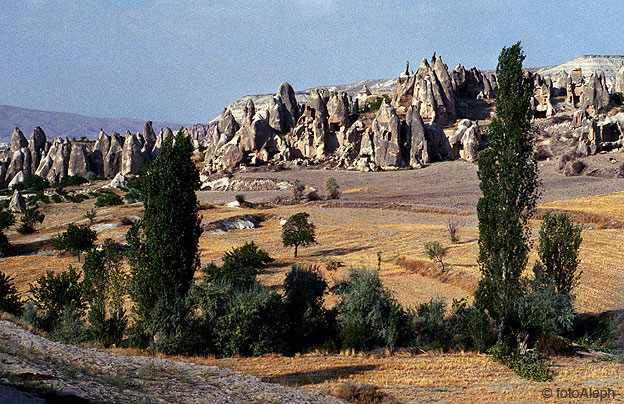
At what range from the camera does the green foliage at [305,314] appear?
1755cm

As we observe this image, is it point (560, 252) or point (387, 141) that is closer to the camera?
point (560, 252)

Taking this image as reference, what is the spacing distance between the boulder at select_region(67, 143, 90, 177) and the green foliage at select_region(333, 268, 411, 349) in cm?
9168

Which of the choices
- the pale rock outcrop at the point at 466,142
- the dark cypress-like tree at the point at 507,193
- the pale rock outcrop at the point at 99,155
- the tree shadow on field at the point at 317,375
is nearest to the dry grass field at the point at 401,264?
the tree shadow on field at the point at 317,375

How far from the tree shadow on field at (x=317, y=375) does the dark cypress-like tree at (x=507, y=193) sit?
554 cm

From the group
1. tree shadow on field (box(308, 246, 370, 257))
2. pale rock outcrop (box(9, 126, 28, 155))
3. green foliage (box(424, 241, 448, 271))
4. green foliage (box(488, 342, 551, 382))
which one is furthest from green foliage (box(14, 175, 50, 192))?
green foliage (box(488, 342, 551, 382))

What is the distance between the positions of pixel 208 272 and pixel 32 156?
8945cm

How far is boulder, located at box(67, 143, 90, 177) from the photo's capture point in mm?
97662

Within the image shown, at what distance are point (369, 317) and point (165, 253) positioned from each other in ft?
24.9

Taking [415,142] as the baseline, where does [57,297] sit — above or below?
below

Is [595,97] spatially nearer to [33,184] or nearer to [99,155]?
[99,155]

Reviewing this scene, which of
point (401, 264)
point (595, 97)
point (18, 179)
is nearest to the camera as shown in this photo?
point (401, 264)

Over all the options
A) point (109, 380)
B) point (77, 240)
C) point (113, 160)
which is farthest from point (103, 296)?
point (113, 160)

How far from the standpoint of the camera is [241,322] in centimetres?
1620

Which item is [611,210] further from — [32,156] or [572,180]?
[32,156]
